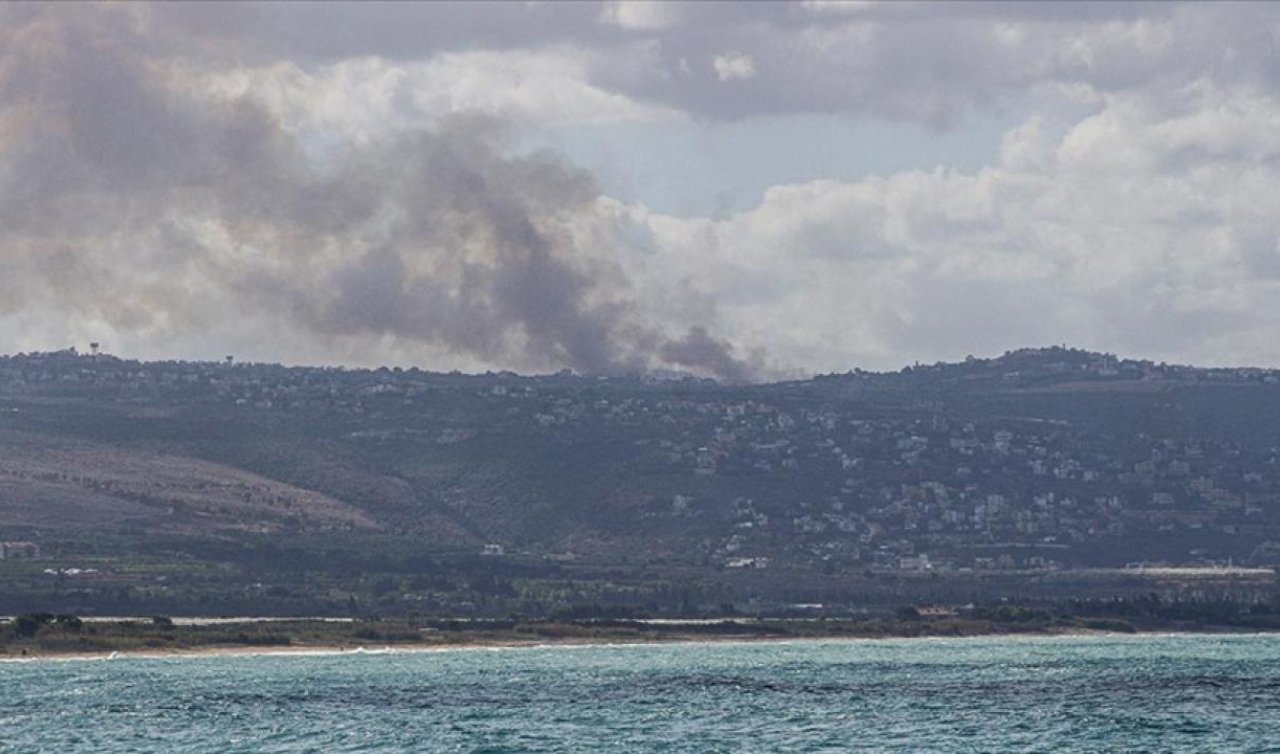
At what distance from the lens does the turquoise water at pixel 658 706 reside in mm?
115125

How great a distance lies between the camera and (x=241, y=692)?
158m

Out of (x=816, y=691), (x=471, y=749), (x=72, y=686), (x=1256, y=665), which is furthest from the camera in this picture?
(x=1256, y=665)

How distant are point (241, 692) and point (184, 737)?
3711 centimetres

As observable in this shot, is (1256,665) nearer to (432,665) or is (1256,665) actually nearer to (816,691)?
(816,691)

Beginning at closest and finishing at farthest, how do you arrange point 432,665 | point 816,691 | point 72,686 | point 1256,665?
1. point 816,691
2. point 72,686
3. point 1256,665
4. point 432,665

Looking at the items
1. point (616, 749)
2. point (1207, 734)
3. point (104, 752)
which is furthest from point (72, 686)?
point (1207, 734)

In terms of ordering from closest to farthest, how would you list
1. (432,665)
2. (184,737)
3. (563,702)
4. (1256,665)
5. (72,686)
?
(184,737) < (563,702) < (72,686) < (1256,665) < (432,665)

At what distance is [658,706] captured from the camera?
13862cm

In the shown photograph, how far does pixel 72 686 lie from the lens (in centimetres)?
16525

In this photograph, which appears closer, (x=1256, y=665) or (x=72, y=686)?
(x=72, y=686)

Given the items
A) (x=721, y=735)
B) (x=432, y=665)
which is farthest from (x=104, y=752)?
(x=432, y=665)

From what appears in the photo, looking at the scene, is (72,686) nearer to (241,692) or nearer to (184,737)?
(241,692)

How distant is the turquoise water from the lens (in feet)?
378

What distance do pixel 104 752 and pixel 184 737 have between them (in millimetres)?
7955
